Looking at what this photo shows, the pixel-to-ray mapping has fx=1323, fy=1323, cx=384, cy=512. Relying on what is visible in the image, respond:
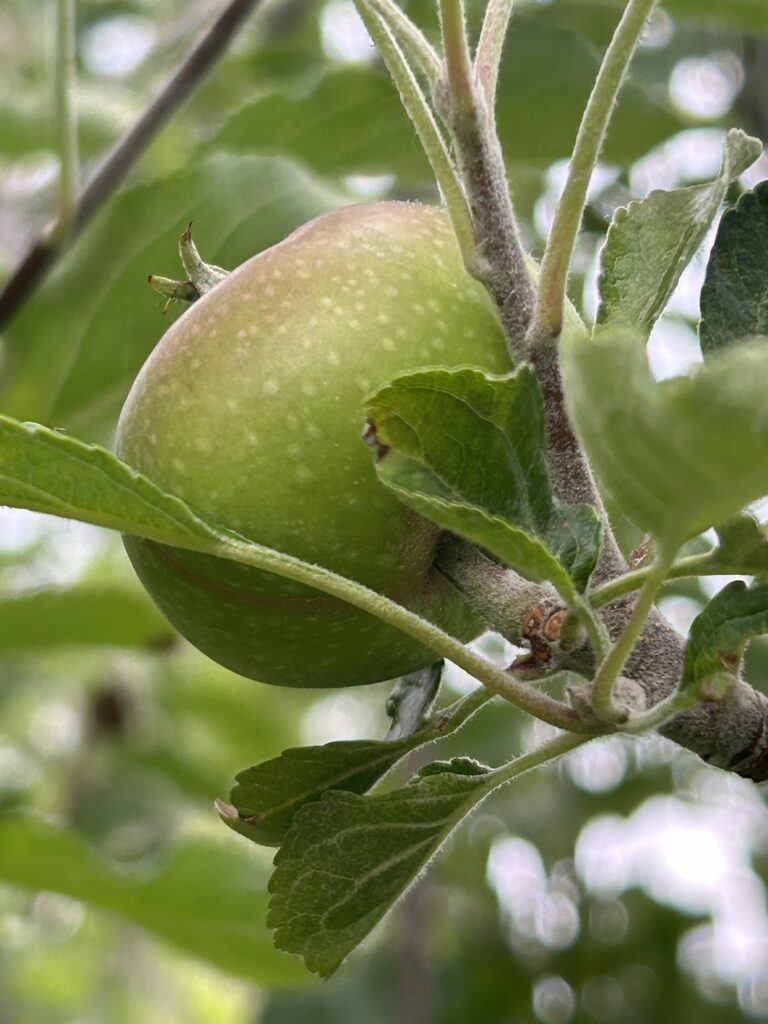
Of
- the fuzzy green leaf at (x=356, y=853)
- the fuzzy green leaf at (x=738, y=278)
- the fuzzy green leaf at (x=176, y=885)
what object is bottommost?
the fuzzy green leaf at (x=176, y=885)

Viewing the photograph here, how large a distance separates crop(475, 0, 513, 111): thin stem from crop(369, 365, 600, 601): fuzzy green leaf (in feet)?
0.49

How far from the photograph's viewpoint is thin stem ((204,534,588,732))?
49 centimetres

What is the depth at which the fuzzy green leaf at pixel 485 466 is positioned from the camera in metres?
0.46

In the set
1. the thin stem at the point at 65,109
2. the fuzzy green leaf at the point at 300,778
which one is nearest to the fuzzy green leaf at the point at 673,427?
the fuzzy green leaf at the point at 300,778

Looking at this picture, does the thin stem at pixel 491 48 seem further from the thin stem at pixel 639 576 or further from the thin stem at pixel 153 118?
the thin stem at pixel 153 118

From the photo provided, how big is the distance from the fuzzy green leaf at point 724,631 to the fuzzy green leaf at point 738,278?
103mm

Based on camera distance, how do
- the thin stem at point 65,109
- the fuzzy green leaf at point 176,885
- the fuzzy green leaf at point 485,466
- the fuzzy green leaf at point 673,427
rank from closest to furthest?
1. the fuzzy green leaf at point 673,427
2. the fuzzy green leaf at point 485,466
3. the thin stem at point 65,109
4. the fuzzy green leaf at point 176,885

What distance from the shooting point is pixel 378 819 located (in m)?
0.58

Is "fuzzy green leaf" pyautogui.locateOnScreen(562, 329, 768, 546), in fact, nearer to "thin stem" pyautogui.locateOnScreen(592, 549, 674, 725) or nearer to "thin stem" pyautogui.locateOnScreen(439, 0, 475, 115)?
"thin stem" pyautogui.locateOnScreen(592, 549, 674, 725)

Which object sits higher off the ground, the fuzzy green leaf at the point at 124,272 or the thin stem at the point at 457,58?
the thin stem at the point at 457,58

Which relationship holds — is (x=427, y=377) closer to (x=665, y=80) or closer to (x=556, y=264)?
(x=556, y=264)

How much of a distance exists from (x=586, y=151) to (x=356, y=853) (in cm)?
31

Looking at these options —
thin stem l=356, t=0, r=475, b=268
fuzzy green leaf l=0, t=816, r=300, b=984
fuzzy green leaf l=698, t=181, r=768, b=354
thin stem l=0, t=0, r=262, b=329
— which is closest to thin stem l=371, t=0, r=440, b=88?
thin stem l=356, t=0, r=475, b=268

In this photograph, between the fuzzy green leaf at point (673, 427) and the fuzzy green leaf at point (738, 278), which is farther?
the fuzzy green leaf at point (738, 278)
